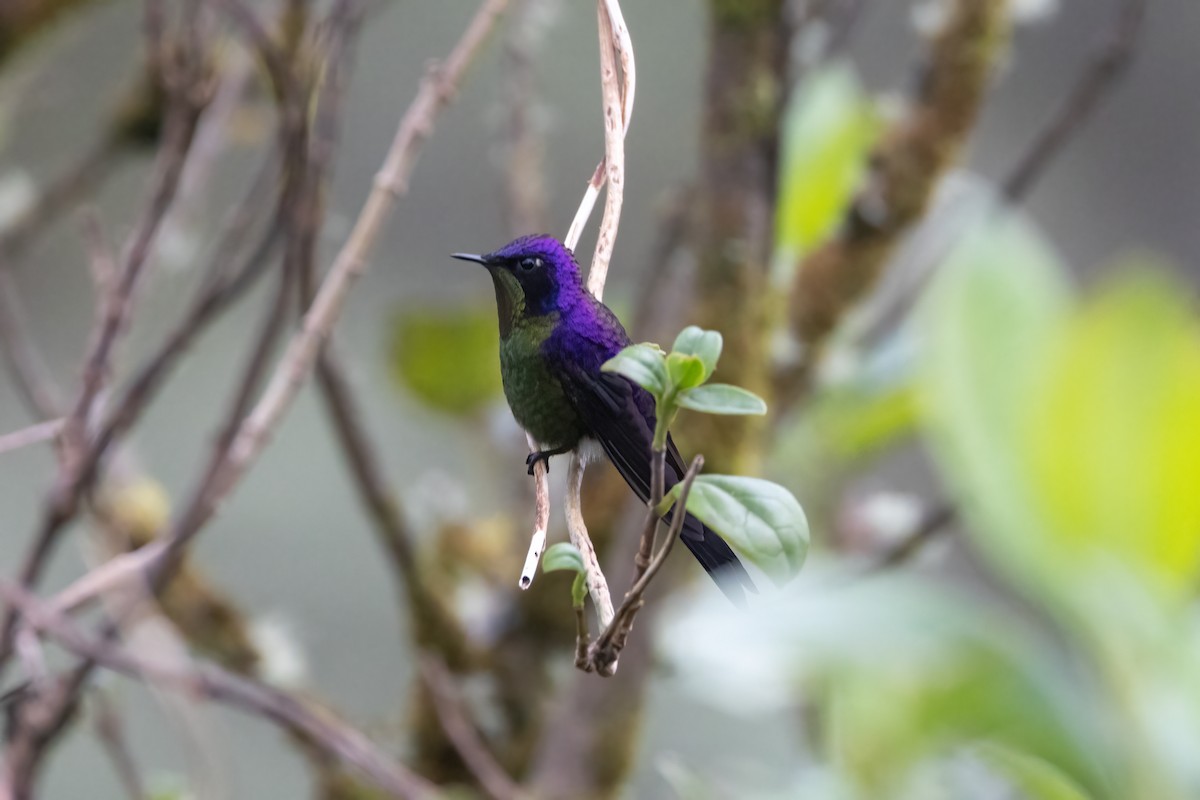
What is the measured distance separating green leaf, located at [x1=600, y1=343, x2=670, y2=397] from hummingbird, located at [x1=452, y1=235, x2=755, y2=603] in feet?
0.12

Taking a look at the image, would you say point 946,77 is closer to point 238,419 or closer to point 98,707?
point 238,419

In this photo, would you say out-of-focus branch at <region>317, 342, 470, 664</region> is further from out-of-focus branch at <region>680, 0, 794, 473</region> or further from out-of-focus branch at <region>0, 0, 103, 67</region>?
out-of-focus branch at <region>0, 0, 103, 67</region>

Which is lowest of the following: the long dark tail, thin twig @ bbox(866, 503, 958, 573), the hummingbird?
thin twig @ bbox(866, 503, 958, 573)

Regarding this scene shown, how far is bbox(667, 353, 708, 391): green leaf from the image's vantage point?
1.03 feet

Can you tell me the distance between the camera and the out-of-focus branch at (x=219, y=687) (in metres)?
0.76

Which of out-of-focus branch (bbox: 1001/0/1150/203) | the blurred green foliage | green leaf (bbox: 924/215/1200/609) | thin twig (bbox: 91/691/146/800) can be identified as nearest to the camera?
the blurred green foliage

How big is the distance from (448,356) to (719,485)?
3.43ft

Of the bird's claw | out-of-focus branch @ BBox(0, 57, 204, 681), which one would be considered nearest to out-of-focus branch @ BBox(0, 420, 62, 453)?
out-of-focus branch @ BBox(0, 57, 204, 681)

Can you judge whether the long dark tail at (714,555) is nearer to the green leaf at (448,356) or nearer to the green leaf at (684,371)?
the green leaf at (684,371)

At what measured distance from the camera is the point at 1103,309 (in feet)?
3.00

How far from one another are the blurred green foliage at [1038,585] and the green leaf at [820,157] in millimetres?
163

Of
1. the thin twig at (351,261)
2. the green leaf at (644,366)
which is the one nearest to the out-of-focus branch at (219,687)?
the thin twig at (351,261)

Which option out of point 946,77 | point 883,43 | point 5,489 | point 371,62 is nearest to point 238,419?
point 946,77

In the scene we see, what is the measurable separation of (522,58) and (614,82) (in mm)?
848
